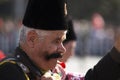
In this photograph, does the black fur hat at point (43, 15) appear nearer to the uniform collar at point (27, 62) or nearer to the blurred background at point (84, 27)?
the uniform collar at point (27, 62)

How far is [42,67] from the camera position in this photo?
17.0 ft

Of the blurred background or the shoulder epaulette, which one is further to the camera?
the blurred background

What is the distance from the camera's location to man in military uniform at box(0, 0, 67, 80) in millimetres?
5160

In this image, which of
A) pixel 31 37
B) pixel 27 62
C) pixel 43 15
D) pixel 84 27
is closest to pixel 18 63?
pixel 27 62

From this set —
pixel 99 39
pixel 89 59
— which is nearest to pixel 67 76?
pixel 89 59

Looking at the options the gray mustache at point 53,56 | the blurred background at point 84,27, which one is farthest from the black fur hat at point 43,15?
the blurred background at point 84,27

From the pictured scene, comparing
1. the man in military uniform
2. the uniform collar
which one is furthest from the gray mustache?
the uniform collar

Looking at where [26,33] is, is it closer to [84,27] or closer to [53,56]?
[53,56]

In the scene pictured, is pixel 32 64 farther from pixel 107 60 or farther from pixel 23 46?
pixel 107 60

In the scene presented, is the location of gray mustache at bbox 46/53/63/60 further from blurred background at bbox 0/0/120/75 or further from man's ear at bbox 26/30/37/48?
blurred background at bbox 0/0/120/75

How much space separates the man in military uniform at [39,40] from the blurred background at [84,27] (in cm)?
1136

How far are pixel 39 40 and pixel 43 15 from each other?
18 cm

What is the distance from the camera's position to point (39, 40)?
204 inches

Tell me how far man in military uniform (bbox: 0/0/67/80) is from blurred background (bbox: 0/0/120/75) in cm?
1136
